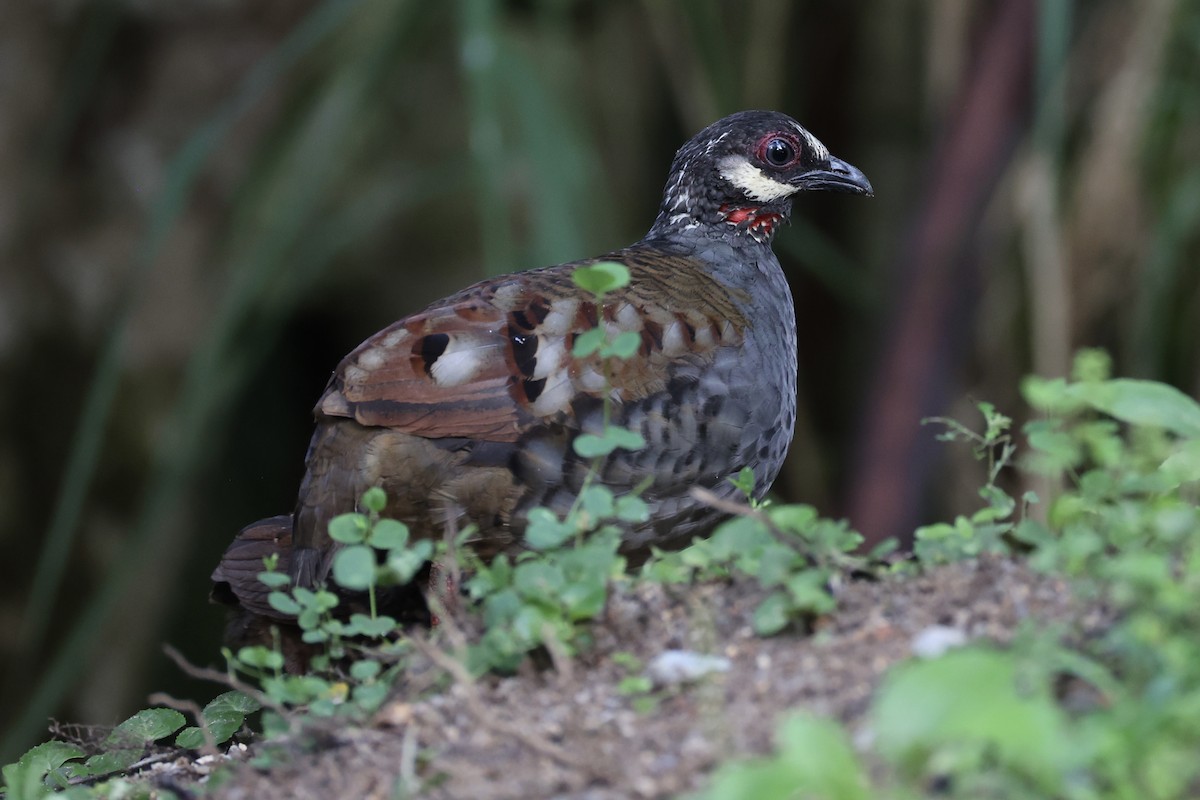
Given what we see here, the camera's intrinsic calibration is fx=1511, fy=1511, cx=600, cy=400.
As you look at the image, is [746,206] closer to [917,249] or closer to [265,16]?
[917,249]

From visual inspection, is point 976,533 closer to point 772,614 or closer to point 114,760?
point 772,614

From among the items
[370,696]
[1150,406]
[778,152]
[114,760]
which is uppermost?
[778,152]

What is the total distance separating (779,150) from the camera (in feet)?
12.1

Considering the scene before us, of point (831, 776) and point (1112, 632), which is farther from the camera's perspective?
point (1112, 632)

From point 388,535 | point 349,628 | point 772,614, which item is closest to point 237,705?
point 349,628

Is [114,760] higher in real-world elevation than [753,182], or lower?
lower

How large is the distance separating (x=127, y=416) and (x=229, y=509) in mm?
588

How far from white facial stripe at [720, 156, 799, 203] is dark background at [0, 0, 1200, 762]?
657 mm

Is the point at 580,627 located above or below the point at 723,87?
below

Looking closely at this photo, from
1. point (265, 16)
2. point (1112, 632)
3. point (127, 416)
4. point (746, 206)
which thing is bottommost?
point (127, 416)

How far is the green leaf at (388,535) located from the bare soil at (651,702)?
22cm

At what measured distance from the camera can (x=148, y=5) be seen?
6.45 meters

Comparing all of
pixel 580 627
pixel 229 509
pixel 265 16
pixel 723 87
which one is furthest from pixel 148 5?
pixel 580 627

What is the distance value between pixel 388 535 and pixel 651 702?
20.3 inches
